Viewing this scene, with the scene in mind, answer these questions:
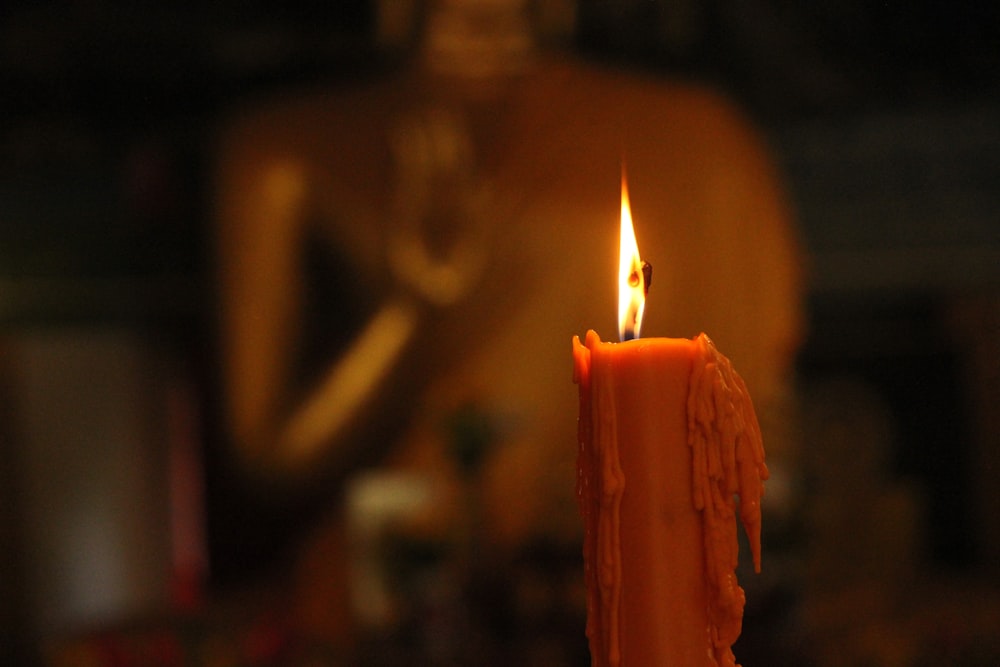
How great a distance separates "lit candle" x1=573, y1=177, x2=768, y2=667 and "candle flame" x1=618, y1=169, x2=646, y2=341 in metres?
0.01

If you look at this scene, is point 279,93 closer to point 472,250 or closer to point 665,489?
point 472,250

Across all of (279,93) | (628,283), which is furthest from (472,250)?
(628,283)

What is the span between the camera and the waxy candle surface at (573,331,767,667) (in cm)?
29

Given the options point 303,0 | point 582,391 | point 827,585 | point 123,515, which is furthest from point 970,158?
point 582,391

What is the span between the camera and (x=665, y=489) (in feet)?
0.95

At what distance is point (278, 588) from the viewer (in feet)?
6.48

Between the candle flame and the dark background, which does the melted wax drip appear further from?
the dark background

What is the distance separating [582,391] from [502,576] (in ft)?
3.99

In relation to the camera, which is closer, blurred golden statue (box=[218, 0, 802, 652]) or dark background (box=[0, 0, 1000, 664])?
blurred golden statue (box=[218, 0, 802, 652])

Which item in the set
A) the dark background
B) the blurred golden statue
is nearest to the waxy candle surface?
the blurred golden statue

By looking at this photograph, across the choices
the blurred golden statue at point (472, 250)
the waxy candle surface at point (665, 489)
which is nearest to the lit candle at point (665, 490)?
the waxy candle surface at point (665, 489)

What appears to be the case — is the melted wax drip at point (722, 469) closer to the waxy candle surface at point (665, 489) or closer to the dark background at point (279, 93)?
the waxy candle surface at point (665, 489)

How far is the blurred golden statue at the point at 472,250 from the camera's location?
1.92 m

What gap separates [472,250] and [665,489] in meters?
1.69
